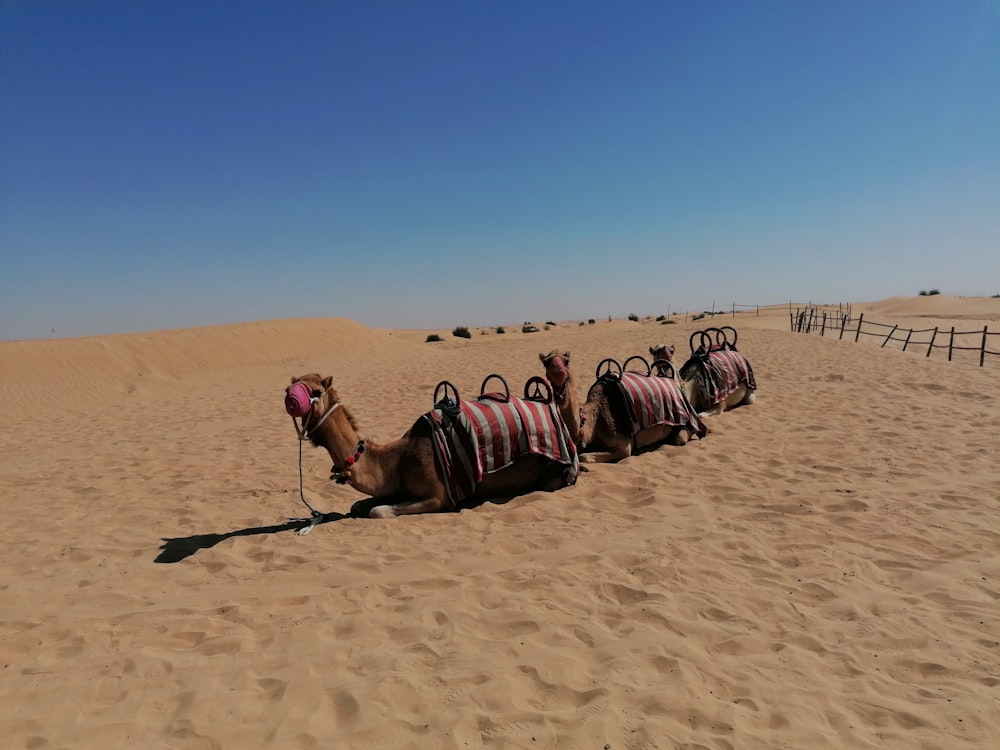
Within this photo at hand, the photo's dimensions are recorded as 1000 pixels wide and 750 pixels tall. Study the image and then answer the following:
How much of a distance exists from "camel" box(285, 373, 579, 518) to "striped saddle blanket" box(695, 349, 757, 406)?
4631mm

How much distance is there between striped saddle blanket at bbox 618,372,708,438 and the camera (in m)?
7.38

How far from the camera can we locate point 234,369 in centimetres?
2156

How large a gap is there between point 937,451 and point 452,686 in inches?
282

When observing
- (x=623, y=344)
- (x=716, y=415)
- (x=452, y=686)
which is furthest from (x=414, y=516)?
(x=623, y=344)

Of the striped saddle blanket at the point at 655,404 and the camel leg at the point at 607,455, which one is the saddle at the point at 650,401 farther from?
the camel leg at the point at 607,455

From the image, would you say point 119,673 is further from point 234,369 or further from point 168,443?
point 234,369

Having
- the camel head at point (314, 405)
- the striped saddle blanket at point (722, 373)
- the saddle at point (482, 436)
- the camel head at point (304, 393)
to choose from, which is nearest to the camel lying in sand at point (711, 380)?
the striped saddle blanket at point (722, 373)

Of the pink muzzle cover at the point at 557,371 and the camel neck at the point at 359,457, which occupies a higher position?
the pink muzzle cover at the point at 557,371

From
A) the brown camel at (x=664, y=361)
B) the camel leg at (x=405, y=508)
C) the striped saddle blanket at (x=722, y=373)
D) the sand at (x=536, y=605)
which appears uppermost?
the brown camel at (x=664, y=361)

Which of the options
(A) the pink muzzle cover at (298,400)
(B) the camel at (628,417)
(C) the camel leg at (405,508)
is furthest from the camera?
(B) the camel at (628,417)

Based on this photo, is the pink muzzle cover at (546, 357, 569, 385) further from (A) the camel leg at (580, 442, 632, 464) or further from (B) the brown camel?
(B) the brown camel

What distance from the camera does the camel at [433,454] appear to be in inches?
195

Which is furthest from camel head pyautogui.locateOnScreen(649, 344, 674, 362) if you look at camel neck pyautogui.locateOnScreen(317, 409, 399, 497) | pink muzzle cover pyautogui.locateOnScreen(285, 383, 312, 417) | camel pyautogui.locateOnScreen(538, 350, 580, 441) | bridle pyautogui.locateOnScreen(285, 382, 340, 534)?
pink muzzle cover pyautogui.locateOnScreen(285, 383, 312, 417)

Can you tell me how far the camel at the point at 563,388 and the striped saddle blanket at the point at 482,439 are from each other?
409mm
